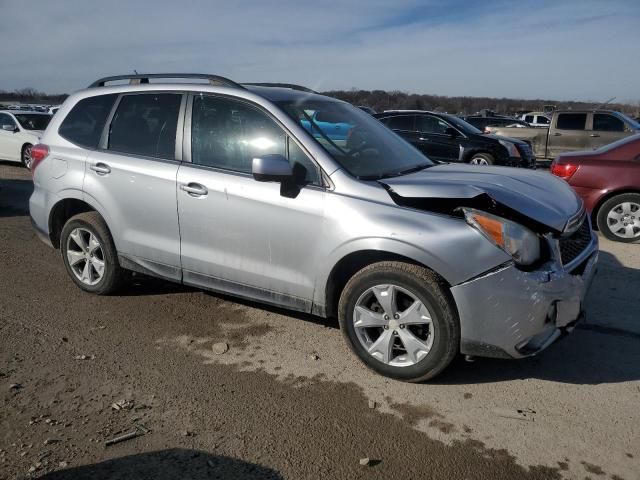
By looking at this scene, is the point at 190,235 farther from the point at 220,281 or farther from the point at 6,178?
the point at 6,178

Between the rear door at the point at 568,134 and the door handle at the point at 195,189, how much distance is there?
14624 mm

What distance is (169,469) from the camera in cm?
272

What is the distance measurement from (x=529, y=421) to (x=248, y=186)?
2.32 metres

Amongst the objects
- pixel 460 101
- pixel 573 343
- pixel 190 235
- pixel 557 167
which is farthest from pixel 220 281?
pixel 460 101

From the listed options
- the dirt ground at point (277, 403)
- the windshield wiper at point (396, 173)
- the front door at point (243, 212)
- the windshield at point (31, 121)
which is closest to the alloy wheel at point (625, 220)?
the dirt ground at point (277, 403)

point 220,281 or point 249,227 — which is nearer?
point 249,227

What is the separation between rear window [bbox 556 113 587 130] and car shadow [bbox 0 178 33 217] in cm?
1428

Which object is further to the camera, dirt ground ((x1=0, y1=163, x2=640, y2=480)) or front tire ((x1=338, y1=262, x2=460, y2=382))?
front tire ((x1=338, y1=262, x2=460, y2=382))

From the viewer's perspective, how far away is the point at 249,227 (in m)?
3.97

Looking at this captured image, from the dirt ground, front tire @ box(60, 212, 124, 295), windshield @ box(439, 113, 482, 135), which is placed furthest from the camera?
windshield @ box(439, 113, 482, 135)

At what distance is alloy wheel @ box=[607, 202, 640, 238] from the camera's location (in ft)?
23.8

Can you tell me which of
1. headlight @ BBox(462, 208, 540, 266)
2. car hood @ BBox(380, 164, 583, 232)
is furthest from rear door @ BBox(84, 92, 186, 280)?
headlight @ BBox(462, 208, 540, 266)

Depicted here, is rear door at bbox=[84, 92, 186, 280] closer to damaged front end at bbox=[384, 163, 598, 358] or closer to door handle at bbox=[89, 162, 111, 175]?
door handle at bbox=[89, 162, 111, 175]

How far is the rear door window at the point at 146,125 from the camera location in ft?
14.7
